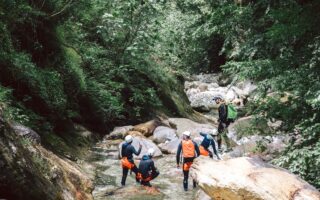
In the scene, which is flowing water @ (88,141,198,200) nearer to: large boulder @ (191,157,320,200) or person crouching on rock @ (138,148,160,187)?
person crouching on rock @ (138,148,160,187)

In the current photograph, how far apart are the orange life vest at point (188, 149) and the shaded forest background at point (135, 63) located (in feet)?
7.28

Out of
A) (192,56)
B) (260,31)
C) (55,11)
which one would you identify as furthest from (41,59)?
(192,56)

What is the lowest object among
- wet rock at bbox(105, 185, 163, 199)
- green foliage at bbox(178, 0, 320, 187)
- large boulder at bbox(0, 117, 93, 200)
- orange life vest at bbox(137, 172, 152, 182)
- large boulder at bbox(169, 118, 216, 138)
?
wet rock at bbox(105, 185, 163, 199)

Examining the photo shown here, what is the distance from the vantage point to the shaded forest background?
9039mm

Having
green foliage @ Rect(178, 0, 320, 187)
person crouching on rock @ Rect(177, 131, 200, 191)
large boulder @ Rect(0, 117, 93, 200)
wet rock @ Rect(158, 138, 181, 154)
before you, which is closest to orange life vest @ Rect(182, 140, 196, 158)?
person crouching on rock @ Rect(177, 131, 200, 191)

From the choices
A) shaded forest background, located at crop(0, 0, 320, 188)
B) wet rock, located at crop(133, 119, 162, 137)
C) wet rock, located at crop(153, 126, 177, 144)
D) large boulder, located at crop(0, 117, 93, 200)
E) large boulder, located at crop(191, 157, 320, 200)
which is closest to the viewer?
large boulder, located at crop(0, 117, 93, 200)

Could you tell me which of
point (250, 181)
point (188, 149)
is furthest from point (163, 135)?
point (250, 181)

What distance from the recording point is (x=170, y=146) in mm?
17047

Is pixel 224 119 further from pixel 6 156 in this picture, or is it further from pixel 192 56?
pixel 192 56

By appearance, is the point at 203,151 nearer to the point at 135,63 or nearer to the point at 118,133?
the point at 118,133

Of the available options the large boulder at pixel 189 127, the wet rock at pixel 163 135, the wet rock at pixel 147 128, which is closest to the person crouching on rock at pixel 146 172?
the wet rock at pixel 163 135

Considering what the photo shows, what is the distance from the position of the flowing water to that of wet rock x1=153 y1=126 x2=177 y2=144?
1578 millimetres

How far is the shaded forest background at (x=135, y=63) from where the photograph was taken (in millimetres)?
9039

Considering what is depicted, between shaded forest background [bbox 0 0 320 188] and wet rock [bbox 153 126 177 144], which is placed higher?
shaded forest background [bbox 0 0 320 188]
